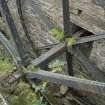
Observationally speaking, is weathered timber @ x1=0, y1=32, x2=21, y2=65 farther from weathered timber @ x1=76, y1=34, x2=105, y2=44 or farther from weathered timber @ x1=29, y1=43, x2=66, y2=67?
weathered timber @ x1=76, y1=34, x2=105, y2=44

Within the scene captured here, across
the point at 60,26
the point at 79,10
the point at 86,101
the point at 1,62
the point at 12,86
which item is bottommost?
the point at 86,101

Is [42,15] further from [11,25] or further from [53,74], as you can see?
[53,74]

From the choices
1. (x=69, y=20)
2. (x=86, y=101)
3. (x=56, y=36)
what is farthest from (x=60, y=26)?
(x=86, y=101)

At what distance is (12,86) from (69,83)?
2.61 ft

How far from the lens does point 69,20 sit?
3.95m

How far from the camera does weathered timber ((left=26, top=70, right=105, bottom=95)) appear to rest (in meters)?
3.28

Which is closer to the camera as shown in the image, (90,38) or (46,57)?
(90,38)

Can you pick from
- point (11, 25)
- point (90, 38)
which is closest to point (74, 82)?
point (90, 38)

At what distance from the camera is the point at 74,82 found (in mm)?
3496

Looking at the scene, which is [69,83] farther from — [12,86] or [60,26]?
[60,26]

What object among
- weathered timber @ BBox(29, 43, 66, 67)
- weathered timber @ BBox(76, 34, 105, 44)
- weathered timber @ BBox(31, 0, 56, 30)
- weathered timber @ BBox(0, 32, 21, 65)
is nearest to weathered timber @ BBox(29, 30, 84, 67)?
weathered timber @ BBox(29, 43, 66, 67)

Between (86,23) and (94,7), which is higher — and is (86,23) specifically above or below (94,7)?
below

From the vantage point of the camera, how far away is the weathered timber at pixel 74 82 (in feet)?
10.8

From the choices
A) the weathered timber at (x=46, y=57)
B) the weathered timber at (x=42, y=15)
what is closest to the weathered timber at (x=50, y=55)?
the weathered timber at (x=46, y=57)
